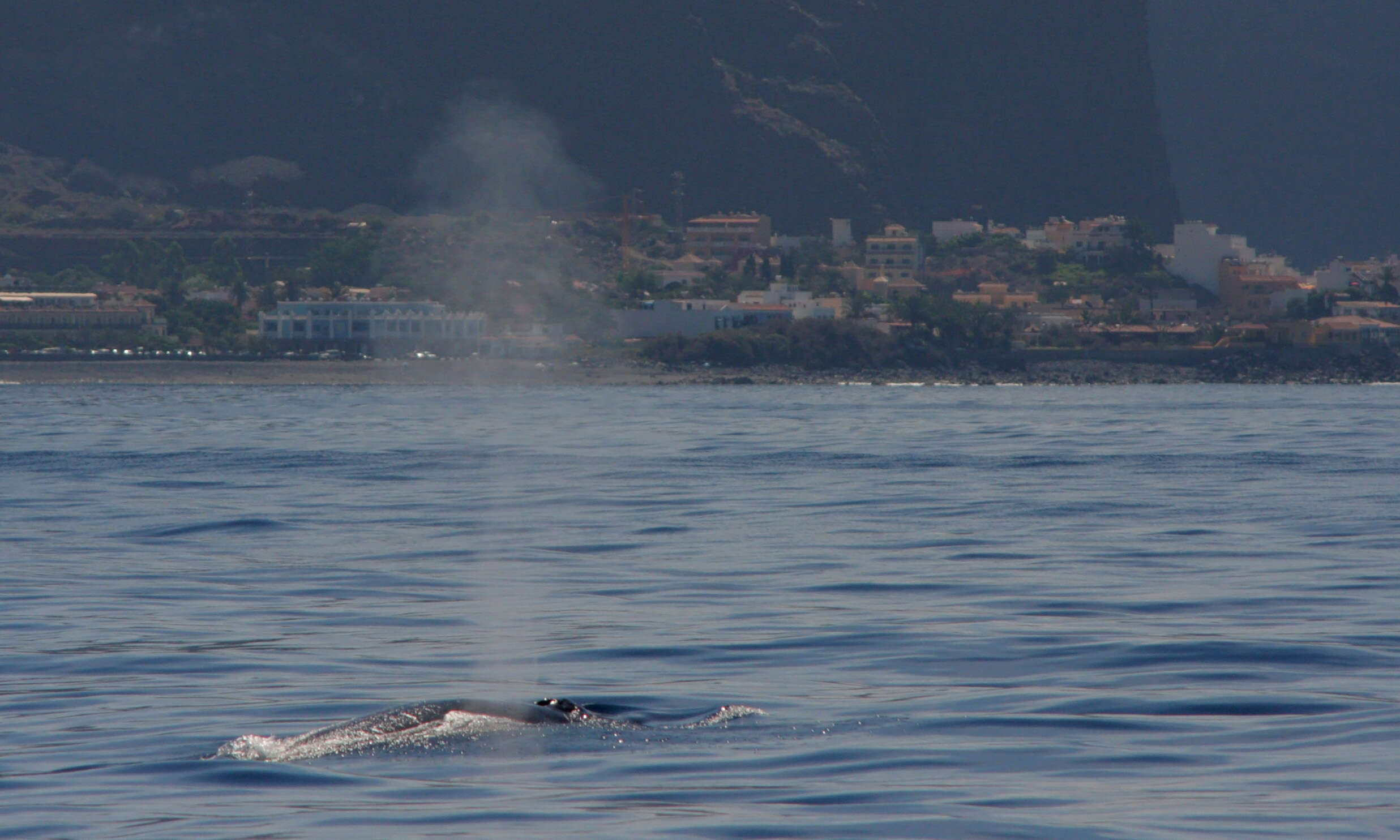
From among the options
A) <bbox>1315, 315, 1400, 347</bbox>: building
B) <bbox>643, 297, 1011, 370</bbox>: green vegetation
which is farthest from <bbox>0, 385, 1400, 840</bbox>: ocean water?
<bbox>1315, 315, 1400, 347</bbox>: building

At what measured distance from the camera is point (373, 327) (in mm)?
144500

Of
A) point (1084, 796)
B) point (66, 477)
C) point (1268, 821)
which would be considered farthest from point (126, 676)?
point (66, 477)

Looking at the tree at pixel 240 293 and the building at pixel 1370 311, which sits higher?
the tree at pixel 240 293

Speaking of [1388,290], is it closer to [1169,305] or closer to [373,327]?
[1169,305]

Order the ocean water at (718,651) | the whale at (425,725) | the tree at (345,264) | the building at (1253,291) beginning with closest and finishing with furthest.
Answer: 1. the ocean water at (718,651)
2. the whale at (425,725)
3. the tree at (345,264)
4. the building at (1253,291)

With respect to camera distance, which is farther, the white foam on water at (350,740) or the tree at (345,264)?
the tree at (345,264)

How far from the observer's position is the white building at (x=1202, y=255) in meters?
191

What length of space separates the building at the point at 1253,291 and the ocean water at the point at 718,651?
13240cm

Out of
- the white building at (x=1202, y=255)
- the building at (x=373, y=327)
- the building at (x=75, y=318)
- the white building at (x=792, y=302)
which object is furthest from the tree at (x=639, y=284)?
the white building at (x=1202, y=255)

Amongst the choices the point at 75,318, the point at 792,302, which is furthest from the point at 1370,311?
the point at 75,318

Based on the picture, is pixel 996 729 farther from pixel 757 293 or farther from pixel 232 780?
pixel 757 293

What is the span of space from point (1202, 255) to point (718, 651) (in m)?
180

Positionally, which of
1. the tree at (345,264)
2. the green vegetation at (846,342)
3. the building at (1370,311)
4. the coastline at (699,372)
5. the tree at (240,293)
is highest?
the tree at (345,264)

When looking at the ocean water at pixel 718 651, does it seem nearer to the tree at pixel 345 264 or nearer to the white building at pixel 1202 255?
the tree at pixel 345 264
